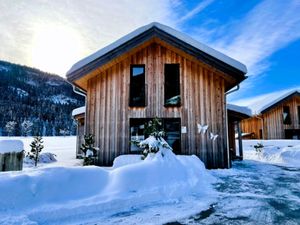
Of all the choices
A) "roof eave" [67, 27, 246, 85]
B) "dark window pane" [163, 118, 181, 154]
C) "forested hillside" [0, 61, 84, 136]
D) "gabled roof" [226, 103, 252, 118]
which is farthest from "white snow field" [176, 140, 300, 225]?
"forested hillside" [0, 61, 84, 136]

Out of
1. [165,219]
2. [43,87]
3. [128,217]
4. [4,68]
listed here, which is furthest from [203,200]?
[4,68]

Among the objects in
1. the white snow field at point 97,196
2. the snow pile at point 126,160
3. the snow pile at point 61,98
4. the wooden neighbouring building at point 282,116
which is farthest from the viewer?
the snow pile at point 61,98

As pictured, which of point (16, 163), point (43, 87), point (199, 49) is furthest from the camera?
point (43, 87)

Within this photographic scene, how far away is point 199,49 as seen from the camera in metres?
9.30

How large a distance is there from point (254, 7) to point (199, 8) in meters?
2.61

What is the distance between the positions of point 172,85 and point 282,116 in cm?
1703

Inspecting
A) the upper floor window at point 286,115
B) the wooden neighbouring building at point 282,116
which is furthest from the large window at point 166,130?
the upper floor window at point 286,115

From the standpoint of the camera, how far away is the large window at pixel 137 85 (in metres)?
9.79

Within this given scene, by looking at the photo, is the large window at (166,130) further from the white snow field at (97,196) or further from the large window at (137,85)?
the white snow field at (97,196)

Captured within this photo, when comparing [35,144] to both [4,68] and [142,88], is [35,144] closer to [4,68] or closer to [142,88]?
[142,88]

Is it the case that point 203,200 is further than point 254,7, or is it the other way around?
point 254,7

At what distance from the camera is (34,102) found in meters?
84.1

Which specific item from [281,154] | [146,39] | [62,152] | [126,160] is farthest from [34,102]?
[281,154]

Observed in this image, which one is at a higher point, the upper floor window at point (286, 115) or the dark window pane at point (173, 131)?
the upper floor window at point (286, 115)
